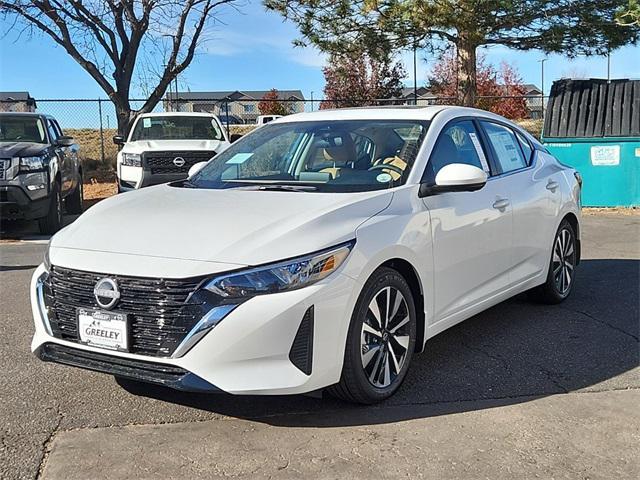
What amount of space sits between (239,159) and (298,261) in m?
1.83

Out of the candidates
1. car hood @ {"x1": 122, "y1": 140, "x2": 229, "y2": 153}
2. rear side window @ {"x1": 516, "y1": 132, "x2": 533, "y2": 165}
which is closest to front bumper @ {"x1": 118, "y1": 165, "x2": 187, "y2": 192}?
car hood @ {"x1": 122, "y1": 140, "x2": 229, "y2": 153}

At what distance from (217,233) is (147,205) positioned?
779mm

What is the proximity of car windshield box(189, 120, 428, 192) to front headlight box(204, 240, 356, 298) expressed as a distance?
0.85m

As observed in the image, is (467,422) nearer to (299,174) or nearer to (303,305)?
(303,305)

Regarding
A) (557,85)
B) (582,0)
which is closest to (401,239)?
(557,85)

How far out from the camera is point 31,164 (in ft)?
30.6

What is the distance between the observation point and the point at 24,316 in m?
5.55

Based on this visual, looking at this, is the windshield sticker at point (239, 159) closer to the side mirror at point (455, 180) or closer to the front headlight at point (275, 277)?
the side mirror at point (455, 180)

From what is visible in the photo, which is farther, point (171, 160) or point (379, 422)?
point (171, 160)

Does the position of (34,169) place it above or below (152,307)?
above

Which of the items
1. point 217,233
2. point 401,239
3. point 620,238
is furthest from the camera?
point 620,238

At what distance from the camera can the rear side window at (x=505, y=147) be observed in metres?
→ 5.10

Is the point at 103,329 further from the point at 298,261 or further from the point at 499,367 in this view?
the point at 499,367

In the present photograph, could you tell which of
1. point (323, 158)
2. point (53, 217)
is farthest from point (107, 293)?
point (53, 217)
